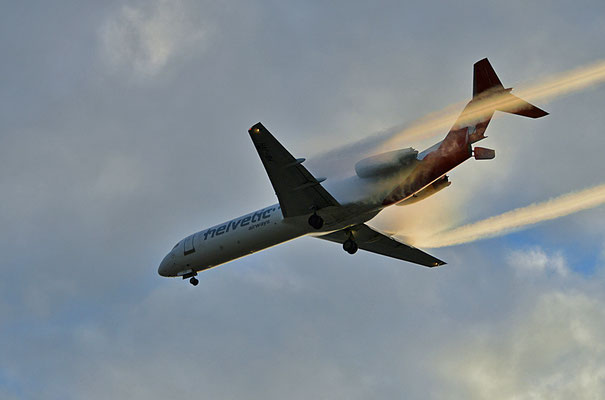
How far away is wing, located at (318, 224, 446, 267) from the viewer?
44.4 metres

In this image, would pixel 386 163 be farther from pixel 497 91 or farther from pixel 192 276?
pixel 192 276

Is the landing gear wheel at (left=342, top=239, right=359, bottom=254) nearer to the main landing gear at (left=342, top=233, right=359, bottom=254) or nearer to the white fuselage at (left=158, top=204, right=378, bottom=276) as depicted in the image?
the main landing gear at (left=342, top=233, right=359, bottom=254)

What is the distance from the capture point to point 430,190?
39625 mm

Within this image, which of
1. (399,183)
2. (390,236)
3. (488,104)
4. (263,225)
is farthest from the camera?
(390,236)

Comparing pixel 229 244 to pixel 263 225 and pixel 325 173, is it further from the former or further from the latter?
pixel 325 173

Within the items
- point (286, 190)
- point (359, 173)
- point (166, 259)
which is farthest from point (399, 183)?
point (166, 259)

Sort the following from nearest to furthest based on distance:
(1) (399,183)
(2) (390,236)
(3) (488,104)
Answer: (3) (488,104) < (1) (399,183) < (2) (390,236)

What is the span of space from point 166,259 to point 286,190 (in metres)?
10.6

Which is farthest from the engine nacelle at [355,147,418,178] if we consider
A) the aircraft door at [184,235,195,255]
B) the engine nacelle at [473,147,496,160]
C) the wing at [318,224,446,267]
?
the aircraft door at [184,235,195,255]

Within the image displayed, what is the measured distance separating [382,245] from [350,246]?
3387mm

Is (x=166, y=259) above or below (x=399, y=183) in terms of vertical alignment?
above

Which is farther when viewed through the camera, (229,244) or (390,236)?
(390,236)

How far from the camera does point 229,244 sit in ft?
140

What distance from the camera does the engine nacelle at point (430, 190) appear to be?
39.4 meters
